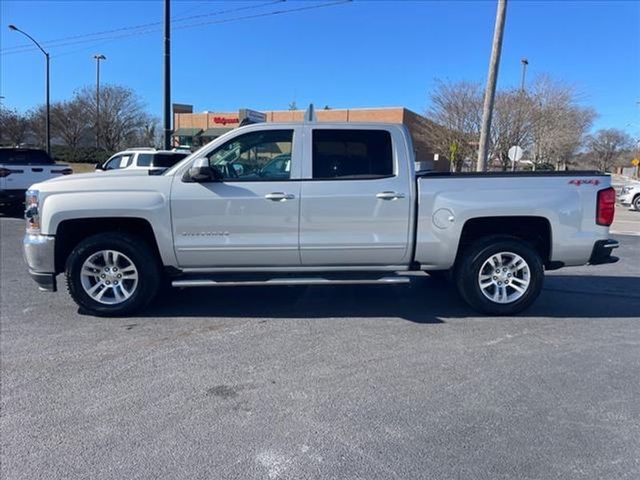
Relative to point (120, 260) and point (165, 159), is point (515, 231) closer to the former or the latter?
point (120, 260)

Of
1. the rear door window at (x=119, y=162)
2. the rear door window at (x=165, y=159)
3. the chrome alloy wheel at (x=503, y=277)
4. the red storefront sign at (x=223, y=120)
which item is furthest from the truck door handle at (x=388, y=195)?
the red storefront sign at (x=223, y=120)

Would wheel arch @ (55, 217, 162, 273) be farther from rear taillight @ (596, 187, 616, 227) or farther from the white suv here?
the white suv

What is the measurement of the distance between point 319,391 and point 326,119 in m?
41.2

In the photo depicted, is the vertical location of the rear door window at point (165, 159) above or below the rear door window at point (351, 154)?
above

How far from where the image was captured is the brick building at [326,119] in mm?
41131

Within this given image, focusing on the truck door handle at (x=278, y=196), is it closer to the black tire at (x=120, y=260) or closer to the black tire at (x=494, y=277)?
the black tire at (x=120, y=260)

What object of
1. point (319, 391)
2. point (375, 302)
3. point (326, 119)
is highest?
point (326, 119)

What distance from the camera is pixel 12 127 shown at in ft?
164

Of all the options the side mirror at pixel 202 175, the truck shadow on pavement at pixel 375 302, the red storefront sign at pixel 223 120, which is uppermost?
the red storefront sign at pixel 223 120

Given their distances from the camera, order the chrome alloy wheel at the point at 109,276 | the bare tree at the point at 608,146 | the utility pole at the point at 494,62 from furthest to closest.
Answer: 1. the bare tree at the point at 608,146
2. the utility pole at the point at 494,62
3. the chrome alloy wheel at the point at 109,276

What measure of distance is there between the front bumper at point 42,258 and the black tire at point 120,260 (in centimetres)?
17

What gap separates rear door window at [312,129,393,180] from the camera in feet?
17.6

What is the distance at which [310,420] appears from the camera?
11.0ft

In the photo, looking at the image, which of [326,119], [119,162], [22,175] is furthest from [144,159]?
[326,119]
